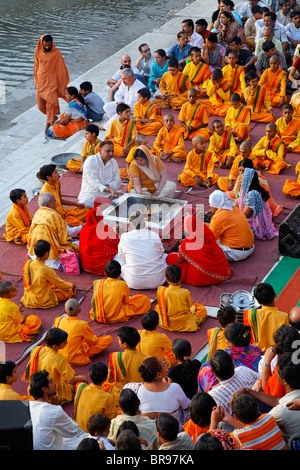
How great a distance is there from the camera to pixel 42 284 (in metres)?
6.84

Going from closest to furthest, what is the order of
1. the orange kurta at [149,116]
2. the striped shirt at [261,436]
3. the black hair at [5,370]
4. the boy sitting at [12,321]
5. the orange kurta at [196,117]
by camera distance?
the striped shirt at [261,436]
the black hair at [5,370]
the boy sitting at [12,321]
the orange kurta at [196,117]
the orange kurta at [149,116]

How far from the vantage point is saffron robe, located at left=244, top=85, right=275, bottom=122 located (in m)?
10.8

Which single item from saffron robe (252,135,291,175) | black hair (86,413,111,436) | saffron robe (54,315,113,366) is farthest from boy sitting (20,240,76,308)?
saffron robe (252,135,291,175)

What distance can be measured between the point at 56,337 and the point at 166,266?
6.84 ft

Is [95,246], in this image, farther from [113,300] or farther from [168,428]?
[168,428]

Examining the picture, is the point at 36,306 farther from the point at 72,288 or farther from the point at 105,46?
the point at 105,46

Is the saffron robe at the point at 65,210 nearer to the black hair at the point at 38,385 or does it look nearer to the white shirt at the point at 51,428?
the black hair at the point at 38,385

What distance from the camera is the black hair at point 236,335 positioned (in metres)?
5.23

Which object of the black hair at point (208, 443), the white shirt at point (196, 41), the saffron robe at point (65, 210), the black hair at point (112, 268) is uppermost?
the black hair at point (208, 443)

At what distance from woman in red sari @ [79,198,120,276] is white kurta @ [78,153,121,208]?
1.00 m

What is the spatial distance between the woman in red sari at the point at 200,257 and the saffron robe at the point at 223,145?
2561mm

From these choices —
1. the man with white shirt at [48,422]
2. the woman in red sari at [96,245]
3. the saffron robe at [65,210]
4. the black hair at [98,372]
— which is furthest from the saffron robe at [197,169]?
the man with white shirt at [48,422]

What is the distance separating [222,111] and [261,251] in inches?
156

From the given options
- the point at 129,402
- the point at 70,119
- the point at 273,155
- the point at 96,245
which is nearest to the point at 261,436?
the point at 129,402
